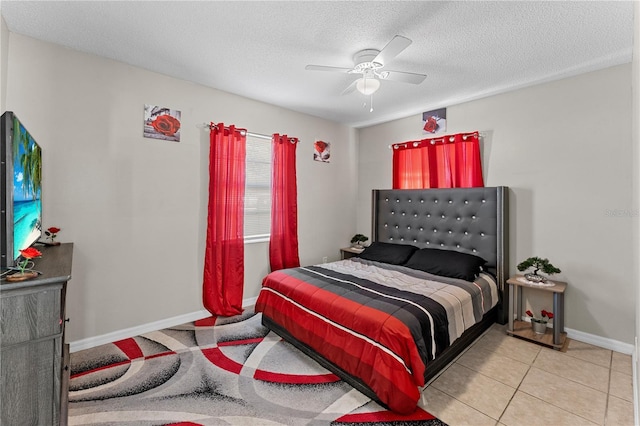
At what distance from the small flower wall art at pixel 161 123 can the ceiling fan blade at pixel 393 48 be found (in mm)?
2161

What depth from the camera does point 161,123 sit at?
298 cm

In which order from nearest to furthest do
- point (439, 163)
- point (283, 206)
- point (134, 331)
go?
point (134, 331)
point (439, 163)
point (283, 206)

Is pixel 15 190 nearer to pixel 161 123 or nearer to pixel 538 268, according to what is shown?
pixel 161 123

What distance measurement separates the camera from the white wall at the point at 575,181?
8.55 ft

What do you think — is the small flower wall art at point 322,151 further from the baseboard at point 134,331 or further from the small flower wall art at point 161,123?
the baseboard at point 134,331

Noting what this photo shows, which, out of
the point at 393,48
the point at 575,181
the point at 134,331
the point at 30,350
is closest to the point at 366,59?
the point at 393,48

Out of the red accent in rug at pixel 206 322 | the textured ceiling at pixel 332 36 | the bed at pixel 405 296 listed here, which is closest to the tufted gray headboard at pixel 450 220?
the bed at pixel 405 296

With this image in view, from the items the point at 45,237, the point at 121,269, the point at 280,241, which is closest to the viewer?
the point at 45,237

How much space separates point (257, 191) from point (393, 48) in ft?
7.86

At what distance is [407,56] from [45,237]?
3407mm

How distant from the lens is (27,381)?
1.22 m

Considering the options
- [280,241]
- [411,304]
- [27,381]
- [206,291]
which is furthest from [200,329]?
[411,304]

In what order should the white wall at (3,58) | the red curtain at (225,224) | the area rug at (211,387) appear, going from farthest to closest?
1. the red curtain at (225,224)
2. the white wall at (3,58)
3. the area rug at (211,387)

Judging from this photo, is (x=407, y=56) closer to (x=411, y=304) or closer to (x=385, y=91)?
(x=385, y=91)
